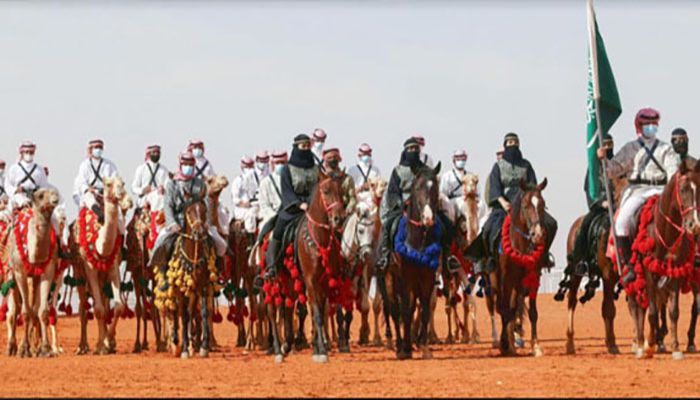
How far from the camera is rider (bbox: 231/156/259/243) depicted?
30250mm

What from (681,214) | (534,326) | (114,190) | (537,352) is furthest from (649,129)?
(114,190)

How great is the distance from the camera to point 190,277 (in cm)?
2492

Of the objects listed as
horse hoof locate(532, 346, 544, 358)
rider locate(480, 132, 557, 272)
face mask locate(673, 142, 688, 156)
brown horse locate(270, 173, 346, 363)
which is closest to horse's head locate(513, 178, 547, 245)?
rider locate(480, 132, 557, 272)

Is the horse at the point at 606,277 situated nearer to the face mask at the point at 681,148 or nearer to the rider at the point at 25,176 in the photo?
the face mask at the point at 681,148

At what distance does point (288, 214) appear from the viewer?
23766 millimetres

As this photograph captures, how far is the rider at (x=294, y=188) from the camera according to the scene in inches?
936

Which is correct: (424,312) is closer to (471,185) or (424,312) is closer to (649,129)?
(649,129)

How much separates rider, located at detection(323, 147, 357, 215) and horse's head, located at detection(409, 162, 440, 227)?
35.8 inches

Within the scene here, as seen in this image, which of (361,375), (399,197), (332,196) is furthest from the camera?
(399,197)

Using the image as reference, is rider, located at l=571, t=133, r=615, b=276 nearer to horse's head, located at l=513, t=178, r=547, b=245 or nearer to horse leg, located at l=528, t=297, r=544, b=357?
horse leg, located at l=528, t=297, r=544, b=357

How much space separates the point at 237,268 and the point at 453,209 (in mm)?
4426

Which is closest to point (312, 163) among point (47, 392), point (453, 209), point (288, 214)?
point (288, 214)

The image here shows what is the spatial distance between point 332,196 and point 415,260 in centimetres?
171

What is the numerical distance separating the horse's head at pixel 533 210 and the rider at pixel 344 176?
2570mm
